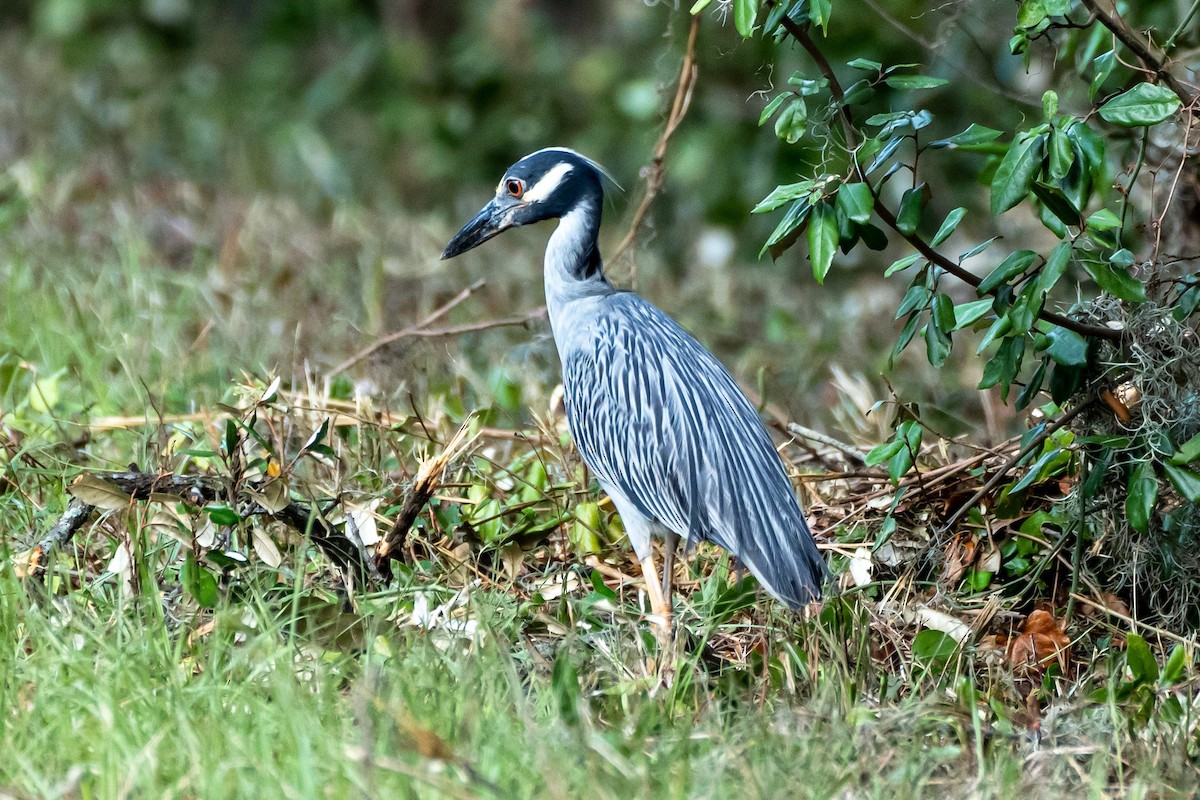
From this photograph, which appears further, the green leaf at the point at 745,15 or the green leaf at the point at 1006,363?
the green leaf at the point at 1006,363

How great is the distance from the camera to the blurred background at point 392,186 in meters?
5.06

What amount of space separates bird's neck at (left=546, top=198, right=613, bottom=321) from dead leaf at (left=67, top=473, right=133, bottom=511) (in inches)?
54.6

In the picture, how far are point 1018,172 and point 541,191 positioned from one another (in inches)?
65.1

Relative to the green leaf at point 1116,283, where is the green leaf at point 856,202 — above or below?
above

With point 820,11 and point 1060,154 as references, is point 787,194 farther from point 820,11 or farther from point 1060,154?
point 1060,154

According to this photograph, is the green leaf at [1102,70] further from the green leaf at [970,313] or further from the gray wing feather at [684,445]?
the gray wing feather at [684,445]

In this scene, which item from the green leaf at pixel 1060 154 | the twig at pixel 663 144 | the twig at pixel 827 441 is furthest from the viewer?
the twig at pixel 663 144

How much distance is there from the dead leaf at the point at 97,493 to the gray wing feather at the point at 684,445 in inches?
45.9

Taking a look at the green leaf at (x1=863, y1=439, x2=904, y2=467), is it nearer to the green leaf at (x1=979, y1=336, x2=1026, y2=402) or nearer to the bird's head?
the green leaf at (x1=979, y1=336, x2=1026, y2=402)

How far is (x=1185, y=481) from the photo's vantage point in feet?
9.66

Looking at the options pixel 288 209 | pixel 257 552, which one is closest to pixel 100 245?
pixel 288 209

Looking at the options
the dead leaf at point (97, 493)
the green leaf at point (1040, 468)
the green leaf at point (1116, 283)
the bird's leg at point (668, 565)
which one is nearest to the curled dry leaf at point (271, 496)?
the dead leaf at point (97, 493)

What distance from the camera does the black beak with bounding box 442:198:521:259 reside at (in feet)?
13.5

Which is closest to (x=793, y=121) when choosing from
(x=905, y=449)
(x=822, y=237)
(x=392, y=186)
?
(x=822, y=237)
